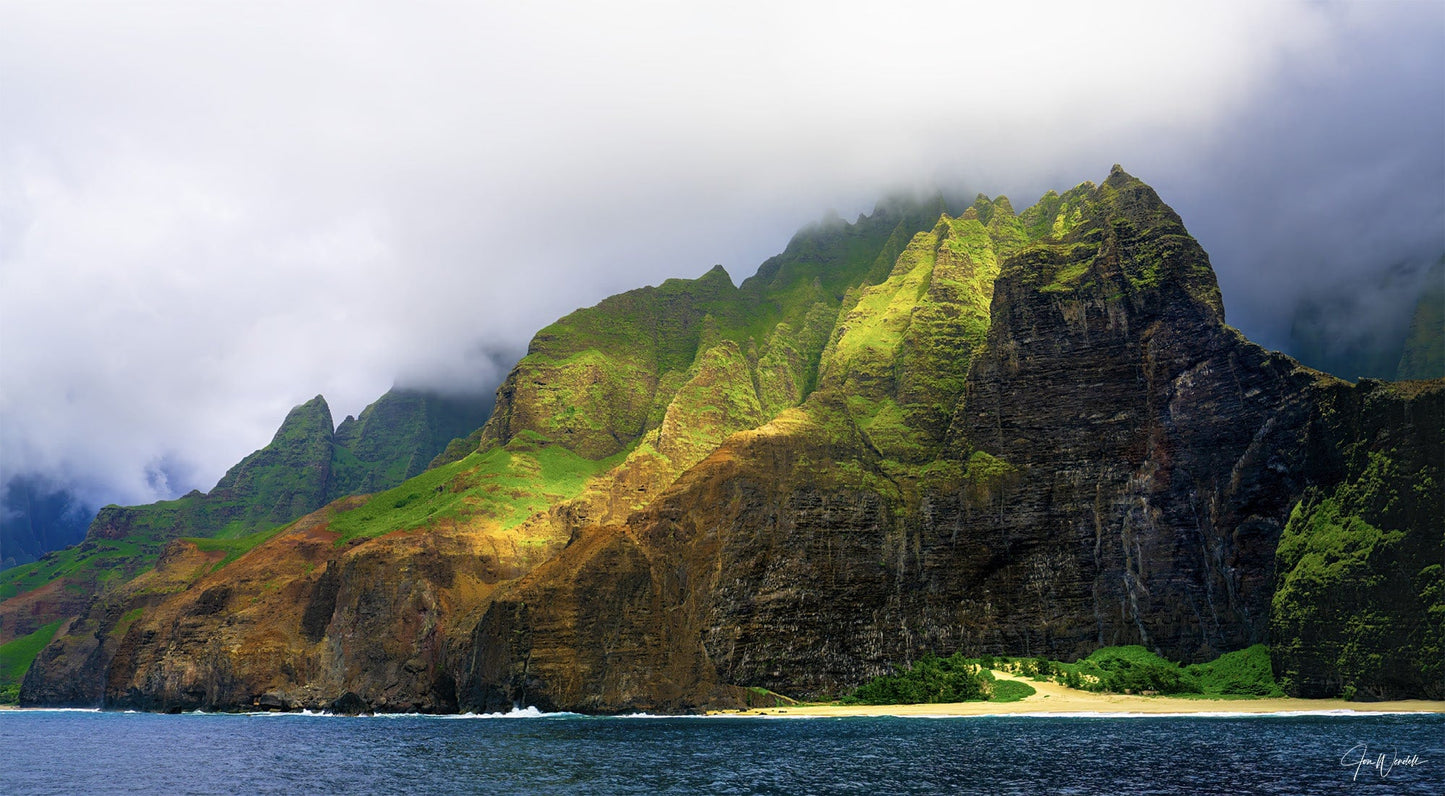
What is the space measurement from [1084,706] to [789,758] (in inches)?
2504

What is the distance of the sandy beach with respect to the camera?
103m

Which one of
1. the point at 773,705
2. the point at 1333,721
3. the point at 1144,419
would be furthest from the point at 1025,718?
the point at 1144,419

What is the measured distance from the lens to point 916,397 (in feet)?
634

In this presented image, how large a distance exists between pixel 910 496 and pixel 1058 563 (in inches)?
1087

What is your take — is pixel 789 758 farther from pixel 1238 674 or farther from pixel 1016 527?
pixel 1016 527

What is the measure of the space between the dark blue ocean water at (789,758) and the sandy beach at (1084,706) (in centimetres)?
840

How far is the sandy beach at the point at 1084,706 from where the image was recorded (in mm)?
103000

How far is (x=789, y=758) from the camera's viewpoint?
247 feet

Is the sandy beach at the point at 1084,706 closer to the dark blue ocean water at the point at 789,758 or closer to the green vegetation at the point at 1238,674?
the green vegetation at the point at 1238,674

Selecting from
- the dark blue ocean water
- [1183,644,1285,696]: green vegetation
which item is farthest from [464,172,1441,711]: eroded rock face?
the dark blue ocean water

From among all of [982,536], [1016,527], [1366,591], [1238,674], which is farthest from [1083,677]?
[1366,591]

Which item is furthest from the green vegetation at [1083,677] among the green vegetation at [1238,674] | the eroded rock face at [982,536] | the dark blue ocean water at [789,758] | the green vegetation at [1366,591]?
the dark blue ocean water at [789,758]

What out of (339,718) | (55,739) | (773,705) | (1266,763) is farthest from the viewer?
(339,718)

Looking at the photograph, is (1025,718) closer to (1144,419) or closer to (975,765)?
(975,765)
